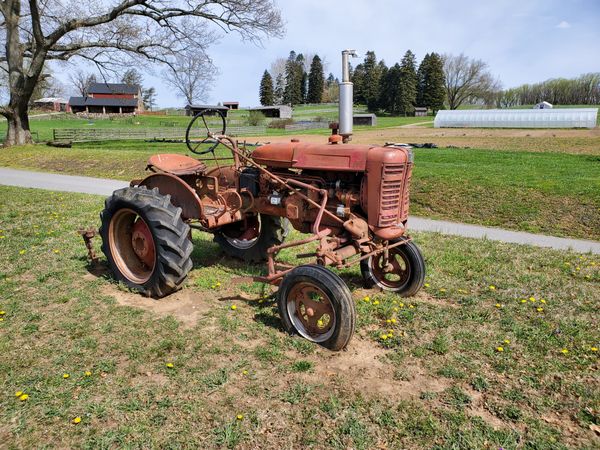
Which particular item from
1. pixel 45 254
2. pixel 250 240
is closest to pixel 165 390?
pixel 250 240

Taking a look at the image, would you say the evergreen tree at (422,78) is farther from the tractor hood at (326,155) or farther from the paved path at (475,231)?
the tractor hood at (326,155)

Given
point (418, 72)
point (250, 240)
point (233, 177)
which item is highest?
point (418, 72)

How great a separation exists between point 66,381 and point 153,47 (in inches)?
801

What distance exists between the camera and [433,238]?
688 cm

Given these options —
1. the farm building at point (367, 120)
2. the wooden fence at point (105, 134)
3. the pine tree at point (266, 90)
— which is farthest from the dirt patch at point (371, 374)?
the pine tree at point (266, 90)

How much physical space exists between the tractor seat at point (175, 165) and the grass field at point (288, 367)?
1155 millimetres

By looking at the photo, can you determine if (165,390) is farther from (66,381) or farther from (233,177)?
(233,177)

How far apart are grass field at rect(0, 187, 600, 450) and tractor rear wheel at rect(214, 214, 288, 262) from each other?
0.40 m

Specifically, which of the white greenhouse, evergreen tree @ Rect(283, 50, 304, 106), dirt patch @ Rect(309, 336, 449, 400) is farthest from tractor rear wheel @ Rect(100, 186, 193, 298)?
evergreen tree @ Rect(283, 50, 304, 106)

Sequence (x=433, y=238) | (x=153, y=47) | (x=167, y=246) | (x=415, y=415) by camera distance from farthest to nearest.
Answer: (x=153, y=47), (x=433, y=238), (x=167, y=246), (x=415, y=415)

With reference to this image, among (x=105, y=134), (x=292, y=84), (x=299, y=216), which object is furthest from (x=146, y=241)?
(x=292, y=84)

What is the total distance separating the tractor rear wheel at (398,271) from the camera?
14.7 ft

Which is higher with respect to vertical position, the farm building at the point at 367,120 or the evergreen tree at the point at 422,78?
the evergreen tree at the point at 422,78

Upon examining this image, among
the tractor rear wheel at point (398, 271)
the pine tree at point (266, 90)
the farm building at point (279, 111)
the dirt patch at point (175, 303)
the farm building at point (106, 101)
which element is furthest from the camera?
the pine tree at point (266, 90)
